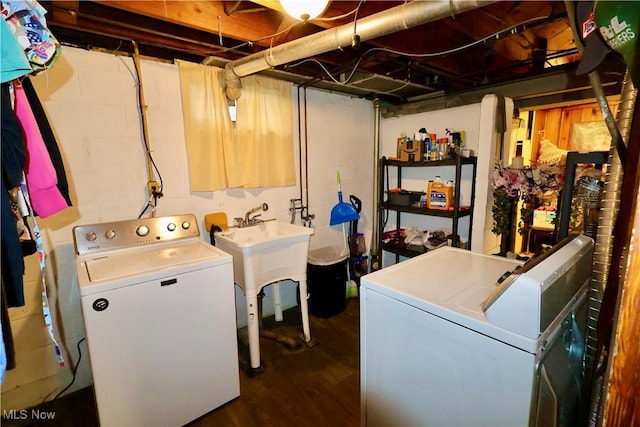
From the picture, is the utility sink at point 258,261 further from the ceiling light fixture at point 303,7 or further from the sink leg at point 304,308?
the ceiling light fixture at point 303,7

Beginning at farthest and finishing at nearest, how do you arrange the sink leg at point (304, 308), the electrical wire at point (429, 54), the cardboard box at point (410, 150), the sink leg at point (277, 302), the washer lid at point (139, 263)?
1. the cardboard box at point (410, 150)
2. the sink leg at point (277, 302)
3. the sink leg at point (304, 308)
4. the electrical wire at point (429, 54)
5. the washer lid at point (139, 263)

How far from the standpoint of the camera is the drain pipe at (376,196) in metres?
3.25

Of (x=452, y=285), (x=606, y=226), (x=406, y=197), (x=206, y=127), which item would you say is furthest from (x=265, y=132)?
(x=606, y=226)

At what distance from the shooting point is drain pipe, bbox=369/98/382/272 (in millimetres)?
3246

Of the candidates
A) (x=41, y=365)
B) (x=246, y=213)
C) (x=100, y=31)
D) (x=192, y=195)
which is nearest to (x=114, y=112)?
(x=100, y=31)

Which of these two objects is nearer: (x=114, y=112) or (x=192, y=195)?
(x=114, y=112)

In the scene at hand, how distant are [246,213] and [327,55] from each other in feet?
4.40

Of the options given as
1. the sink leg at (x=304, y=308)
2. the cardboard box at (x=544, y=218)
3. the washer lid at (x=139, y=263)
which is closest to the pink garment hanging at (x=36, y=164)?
the washer lid at (x=139, y=263)

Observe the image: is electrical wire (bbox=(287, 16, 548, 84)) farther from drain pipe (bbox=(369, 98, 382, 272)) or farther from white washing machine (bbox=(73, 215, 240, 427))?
white washing machine (bbox=(73, 215, 240, 427))

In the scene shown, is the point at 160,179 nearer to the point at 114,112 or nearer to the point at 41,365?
the point at 114,112

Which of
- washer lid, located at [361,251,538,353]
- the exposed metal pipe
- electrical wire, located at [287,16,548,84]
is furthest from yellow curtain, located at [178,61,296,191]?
the exposed metal pipe

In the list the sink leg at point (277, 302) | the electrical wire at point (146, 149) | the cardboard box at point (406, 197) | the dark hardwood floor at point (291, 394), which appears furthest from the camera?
the cardboard box at point (406, 197)

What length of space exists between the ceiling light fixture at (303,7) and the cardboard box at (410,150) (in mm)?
1818

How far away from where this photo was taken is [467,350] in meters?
0.98
